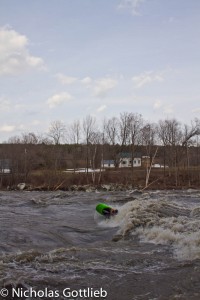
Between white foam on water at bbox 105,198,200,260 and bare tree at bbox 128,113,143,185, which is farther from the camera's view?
bare tree at bbox 128,113,143,185

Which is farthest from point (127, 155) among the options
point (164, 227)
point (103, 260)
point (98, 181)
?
point (103, 260)

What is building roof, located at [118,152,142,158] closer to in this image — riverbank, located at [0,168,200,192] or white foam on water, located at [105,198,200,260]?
riverbank, located at [0,168,200,192]

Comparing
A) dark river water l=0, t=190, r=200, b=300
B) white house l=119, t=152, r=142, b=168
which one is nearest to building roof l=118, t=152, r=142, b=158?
white house l=119, t=152, r=142, b=168

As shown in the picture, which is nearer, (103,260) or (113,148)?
(103,260)

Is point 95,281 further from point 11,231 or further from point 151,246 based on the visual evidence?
point 11,231

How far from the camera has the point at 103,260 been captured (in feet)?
29.0

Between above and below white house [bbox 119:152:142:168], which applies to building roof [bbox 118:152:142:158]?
above

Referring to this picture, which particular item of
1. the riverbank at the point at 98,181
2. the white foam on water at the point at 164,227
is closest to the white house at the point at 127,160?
the riverbank at the point at 98,181

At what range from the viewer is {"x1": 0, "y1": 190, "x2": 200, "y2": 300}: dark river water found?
21.8ft

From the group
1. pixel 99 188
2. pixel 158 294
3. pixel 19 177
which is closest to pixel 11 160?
pixel 19 177

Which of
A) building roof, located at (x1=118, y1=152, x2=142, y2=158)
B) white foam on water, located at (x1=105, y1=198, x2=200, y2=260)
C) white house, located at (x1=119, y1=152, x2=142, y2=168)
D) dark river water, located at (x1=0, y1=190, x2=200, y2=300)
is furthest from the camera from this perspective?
building roof, located at (x1=118, y1=152, x2=142, y2=158)

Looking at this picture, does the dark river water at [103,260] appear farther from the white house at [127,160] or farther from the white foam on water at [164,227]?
the white house at [127,160]

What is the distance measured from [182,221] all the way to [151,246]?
294 centimetres

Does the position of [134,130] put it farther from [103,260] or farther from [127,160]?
[103,260]
